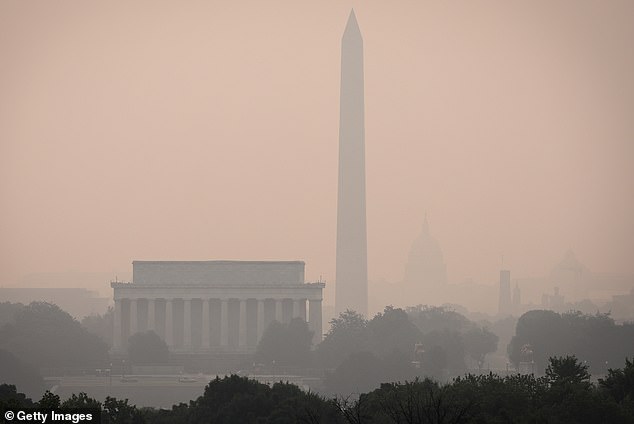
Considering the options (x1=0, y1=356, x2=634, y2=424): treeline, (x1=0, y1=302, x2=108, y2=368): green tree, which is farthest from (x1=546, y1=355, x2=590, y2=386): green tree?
(x1=0, y1=302, x2=108, y2=368): green tree

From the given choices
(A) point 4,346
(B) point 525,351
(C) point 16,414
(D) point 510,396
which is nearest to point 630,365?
(D) point 510,396

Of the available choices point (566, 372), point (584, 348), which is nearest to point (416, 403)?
point (566, 372)

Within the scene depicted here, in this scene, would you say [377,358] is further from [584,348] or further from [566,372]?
[566,372]

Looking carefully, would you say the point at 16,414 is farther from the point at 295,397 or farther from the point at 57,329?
the point at 57,329

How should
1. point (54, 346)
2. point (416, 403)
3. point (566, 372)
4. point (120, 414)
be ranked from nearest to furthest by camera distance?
point (416, 403)
point (120, 414)
point (566, 372)
point (54, 346)

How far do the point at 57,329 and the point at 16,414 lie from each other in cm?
10957

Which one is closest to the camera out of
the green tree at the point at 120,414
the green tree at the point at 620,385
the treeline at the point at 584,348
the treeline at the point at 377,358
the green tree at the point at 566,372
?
the green tree at the point at 120,414

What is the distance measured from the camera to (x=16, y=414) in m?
89.0

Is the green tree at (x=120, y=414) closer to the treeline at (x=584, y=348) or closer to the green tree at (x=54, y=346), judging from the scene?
the green tree at (x=54, y=346)

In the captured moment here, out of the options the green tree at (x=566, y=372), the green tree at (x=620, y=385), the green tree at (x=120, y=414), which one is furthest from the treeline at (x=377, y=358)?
the green tree at (x=120, y=414)

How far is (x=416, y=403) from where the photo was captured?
349ft

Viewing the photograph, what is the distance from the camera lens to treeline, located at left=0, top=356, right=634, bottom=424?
105562 mm

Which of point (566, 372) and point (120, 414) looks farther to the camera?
point (566, 372)

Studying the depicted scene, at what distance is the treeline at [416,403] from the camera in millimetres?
105562
